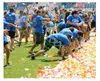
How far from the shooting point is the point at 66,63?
36.1 ft

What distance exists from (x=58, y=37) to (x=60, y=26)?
115 inches

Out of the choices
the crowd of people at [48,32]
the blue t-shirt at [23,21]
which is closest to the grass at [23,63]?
the crowd of people at [48,32]

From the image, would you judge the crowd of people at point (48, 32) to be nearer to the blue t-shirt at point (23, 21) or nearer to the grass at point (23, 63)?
the blue t-shirt at point (23, 21)

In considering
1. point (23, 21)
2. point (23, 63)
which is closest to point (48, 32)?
point (23, 21)

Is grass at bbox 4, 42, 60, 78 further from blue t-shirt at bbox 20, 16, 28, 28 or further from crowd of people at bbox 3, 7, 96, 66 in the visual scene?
blue t-shirt at bbox 20, 16, 28, 28

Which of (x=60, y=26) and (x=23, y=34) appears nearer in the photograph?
(x=60, y=26)

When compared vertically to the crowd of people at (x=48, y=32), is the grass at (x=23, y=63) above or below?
below

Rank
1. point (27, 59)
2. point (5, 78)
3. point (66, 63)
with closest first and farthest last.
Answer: point (5, 78) < point (66, 63) < point (27, 59)

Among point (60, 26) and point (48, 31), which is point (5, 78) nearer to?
point (60, 26)

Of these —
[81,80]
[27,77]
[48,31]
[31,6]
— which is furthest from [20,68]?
[31,6]

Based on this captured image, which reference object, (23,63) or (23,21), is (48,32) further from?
(23,63)

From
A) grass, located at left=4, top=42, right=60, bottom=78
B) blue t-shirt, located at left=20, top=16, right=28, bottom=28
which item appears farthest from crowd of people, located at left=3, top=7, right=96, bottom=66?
grass, located at left=4, top=42, right=60, bottom=78

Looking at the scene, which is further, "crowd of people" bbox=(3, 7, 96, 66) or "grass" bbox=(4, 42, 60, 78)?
"crowd of people" bbox=(3, 7, 96, 66)

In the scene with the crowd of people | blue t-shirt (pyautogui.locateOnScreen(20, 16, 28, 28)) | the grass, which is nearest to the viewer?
the grass
